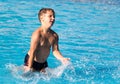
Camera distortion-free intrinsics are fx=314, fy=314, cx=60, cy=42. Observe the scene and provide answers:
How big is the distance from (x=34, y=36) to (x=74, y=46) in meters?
2.95

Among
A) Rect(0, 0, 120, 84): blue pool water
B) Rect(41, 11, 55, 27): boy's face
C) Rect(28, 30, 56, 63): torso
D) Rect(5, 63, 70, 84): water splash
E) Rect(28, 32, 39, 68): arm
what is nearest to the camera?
Rect(41, 11, 55, 27): boy's face

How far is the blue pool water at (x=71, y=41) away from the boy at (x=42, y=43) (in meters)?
0.23

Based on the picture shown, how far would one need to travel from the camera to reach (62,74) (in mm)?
6328

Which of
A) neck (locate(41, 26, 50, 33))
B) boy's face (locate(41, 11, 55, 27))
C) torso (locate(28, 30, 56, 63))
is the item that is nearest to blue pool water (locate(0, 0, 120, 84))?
torso (locate(28, 30, 56, 63))

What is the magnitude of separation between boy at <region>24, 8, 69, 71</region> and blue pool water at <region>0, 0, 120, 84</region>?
225mm

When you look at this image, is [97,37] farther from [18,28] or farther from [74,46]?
[18,28]

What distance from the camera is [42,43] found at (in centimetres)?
A: 562

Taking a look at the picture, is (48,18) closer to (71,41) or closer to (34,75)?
(34,75)

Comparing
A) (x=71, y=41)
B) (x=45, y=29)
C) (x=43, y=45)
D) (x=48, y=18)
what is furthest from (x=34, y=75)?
(x=71, y=41)

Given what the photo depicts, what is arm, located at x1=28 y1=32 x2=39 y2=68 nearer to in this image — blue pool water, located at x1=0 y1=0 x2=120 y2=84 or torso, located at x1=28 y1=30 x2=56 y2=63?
torso, located at x1=28 y1=30 x2=56 y2=63

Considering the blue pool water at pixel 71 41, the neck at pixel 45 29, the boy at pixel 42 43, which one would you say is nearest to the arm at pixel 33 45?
the boy at pixel 42 43

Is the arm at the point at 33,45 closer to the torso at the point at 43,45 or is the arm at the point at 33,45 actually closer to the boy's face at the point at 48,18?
the torso at the point at 43,45

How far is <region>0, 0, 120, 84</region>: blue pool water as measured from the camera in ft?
20.3

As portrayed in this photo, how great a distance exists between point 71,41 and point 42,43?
3127mm
